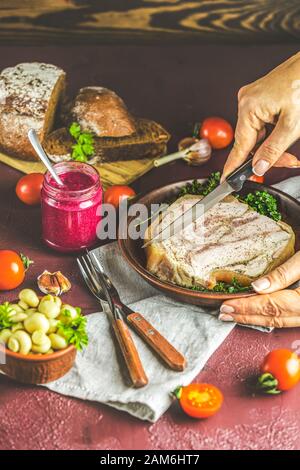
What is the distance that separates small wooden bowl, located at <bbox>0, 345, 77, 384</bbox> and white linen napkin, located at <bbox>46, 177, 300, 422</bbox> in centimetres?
6

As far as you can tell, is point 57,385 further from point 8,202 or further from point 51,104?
point 51,104

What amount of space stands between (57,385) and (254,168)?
1.08 meters

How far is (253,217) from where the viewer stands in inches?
124

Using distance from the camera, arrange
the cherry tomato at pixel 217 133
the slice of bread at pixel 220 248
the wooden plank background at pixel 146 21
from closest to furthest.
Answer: the slice of bread at pixel 220 248, the cherry tomato at pixel 217 133, the wooden plank background at pixel 146 21

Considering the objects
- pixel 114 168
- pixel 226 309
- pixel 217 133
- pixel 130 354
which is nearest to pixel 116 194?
pixel 114 168

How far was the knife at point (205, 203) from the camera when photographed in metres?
2.99

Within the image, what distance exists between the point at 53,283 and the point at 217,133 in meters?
1.38

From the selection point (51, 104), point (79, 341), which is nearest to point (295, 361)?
point (79, 341)

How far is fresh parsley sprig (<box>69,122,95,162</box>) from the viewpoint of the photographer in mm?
3650

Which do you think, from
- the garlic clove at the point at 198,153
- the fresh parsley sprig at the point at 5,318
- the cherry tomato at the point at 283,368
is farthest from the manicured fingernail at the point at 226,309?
the garlic clove at the point at 198,153

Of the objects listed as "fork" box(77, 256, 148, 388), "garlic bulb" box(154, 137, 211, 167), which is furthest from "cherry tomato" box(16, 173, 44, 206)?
"garlic bulb" box(154, 137, 211, 167)

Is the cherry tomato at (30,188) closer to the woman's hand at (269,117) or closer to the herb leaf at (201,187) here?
the herb leaf at (201,187)

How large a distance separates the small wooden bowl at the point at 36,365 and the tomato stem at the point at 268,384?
0.62 m

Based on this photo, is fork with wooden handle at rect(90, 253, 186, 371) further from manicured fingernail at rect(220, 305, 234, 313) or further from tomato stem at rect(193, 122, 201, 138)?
tomato stem at rect(193, 122, 201, 138)
